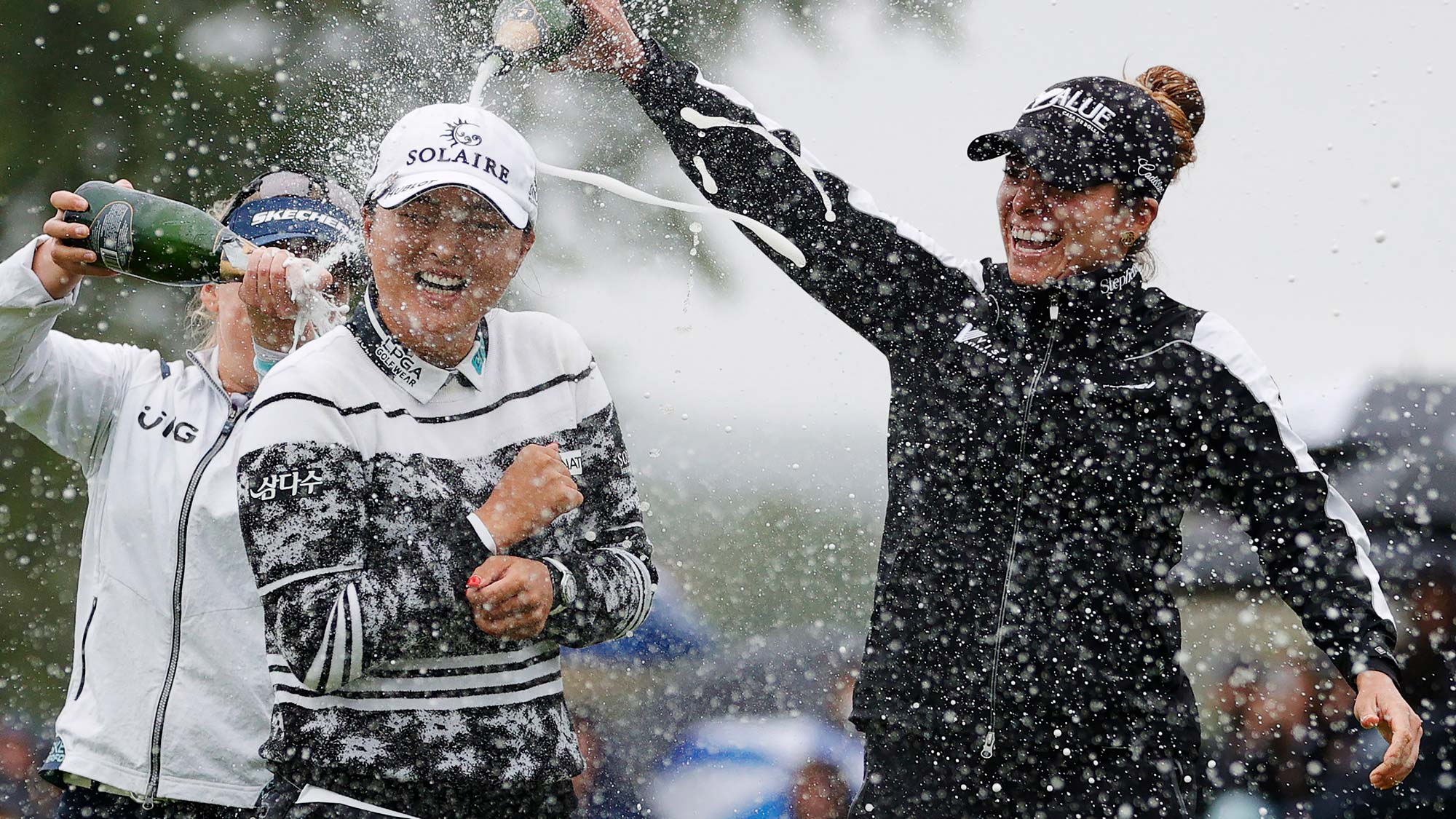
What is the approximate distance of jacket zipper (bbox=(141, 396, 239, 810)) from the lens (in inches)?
114

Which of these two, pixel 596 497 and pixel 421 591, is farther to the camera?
pixel 596 497

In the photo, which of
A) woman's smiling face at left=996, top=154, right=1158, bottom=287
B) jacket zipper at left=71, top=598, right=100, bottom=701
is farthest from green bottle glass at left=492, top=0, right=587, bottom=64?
jacket zipper at left=71, top=598, right=100, bottom=701

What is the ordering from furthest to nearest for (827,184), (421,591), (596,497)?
1. (827,184)
2. (596,497)
3. (421,591)

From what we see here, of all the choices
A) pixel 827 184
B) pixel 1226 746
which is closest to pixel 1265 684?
pixel 1226 746

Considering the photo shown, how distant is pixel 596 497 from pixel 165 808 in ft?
4.10

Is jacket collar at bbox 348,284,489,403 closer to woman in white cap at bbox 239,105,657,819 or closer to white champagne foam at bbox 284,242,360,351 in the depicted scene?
woman in white cap at bbox 239,105,657,819

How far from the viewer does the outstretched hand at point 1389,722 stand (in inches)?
107

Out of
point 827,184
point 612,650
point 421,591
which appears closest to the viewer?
point 421,591

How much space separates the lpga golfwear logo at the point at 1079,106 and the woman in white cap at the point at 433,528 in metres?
1.33

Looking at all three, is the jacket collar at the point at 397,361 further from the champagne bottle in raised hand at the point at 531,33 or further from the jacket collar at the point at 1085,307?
the jacket collar at the point at 1085,307

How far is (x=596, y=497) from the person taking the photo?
103 inches

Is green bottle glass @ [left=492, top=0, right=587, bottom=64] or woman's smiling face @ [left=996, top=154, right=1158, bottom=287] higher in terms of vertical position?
green bottle glass @ [left=492, top=0, right=587, bottom=64]

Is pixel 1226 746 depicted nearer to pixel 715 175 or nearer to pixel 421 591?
pixel 715 175

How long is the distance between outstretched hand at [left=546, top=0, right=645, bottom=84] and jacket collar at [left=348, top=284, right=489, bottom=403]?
3.41 ft
